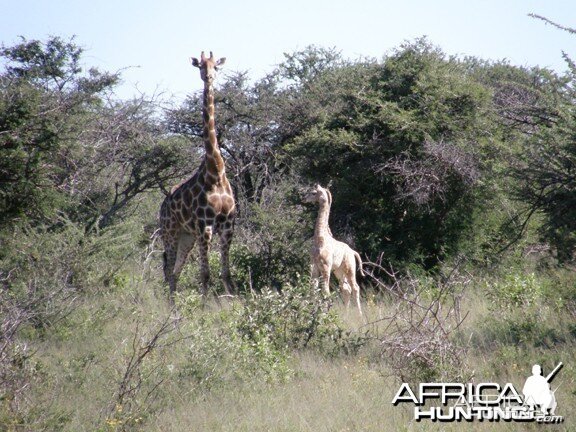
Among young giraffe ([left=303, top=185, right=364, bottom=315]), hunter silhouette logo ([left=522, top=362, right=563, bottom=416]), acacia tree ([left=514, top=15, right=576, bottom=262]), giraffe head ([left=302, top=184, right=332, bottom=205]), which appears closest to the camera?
hunter silhouette logo ([left=522, top=362, right=563, bottom=416])

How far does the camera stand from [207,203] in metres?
13.5

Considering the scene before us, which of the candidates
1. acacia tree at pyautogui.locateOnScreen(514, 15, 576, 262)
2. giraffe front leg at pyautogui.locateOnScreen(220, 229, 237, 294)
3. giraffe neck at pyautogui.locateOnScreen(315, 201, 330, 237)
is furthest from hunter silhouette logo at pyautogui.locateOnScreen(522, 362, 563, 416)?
giraffe front leg at pyautogui.locateOnScreen(220, 229, 237, 294)

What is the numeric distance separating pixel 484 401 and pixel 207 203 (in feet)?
23.4

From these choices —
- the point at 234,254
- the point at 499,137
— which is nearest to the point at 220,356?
the point at 234,254

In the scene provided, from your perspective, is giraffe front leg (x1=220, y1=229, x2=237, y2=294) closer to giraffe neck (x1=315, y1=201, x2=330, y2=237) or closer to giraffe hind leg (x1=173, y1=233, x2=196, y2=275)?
giraffe hind leg (x1=173, y1=233, x2=196, y2=275)

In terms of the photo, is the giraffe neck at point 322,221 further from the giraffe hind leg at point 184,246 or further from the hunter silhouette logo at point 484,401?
the hunter silhouette logo at point 484,401

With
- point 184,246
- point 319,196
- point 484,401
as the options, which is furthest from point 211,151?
point 484,401

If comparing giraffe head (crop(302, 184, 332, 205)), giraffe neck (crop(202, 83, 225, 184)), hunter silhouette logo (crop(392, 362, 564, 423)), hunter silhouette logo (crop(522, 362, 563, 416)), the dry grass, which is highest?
giraffe neck (crop(202, 83, 225, 184))

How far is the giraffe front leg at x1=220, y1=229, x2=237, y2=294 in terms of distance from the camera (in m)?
13.1

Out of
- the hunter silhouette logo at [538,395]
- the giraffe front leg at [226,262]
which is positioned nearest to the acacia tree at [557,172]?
the hunter silhouette logo at [538,395]

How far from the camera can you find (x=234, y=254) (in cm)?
1447

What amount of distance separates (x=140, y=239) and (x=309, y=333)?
9.01m

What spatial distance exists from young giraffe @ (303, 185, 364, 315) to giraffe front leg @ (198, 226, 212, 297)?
187 cm

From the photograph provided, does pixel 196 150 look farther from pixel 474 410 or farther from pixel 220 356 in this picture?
pixel 474 410
